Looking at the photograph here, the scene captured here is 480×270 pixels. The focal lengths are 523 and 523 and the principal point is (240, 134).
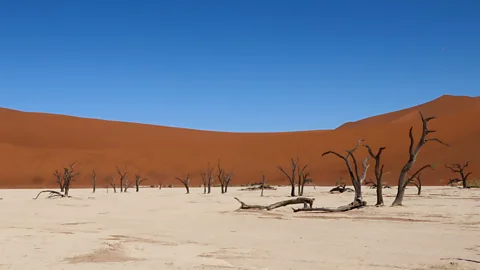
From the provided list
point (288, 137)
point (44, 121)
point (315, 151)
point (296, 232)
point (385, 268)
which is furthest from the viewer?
point (44, 121)

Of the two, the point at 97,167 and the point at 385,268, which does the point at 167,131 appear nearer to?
the point at 97,167

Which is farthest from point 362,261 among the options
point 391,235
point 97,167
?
point 97,167

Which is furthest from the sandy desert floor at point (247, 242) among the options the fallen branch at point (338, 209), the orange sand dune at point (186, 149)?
the orange sand dune at point (186, 149)

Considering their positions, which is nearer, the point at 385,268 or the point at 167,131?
the point at 385,268

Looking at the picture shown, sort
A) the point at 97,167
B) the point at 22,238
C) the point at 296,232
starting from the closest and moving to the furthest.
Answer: the point at 22,238
the point at 296,232
the point at 97,167

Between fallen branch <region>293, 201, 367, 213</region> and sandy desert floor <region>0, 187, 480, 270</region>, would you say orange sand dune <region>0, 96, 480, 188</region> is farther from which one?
sandy desert floor <region>0, 187, 480, 270</region>

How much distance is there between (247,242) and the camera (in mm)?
9188

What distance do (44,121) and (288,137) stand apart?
1656 inches

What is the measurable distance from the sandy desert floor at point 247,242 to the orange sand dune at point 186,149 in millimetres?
41053

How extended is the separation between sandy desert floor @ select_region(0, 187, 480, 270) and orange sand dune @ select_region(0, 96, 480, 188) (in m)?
41.1

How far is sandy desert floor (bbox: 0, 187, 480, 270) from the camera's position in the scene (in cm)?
702

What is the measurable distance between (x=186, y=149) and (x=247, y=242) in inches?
2782

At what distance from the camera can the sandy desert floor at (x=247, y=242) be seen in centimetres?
702

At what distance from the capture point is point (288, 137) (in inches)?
3287
